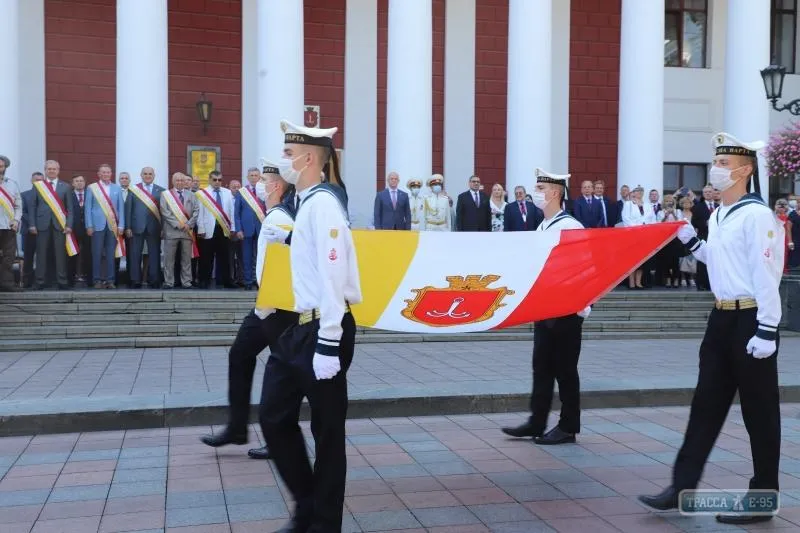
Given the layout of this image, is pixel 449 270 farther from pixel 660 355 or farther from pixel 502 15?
pixel 502 15

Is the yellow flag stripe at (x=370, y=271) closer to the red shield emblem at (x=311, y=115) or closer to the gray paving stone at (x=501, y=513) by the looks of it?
the gray paving stone at (x=501, y=513)

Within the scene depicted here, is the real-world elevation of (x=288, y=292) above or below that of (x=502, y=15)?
below

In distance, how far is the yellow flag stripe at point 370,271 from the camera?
16.5 ft

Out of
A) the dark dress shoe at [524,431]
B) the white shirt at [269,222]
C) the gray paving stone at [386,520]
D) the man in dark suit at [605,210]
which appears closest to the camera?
the gray paving stone at [386,520]

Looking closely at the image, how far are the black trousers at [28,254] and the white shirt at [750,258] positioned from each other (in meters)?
11.7

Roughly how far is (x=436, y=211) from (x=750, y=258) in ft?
37.1

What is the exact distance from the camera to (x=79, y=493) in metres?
5.27

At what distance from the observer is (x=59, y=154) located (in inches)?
722

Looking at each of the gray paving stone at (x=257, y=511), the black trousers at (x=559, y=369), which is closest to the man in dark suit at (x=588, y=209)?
the black trousers at (x=559, y=369)

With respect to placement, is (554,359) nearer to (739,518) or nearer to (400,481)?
(400,481)

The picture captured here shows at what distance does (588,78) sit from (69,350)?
1508 centimetres

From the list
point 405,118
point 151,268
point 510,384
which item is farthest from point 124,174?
point 510,384

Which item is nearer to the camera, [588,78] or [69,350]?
[69,350]

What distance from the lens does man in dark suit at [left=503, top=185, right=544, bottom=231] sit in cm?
1557
